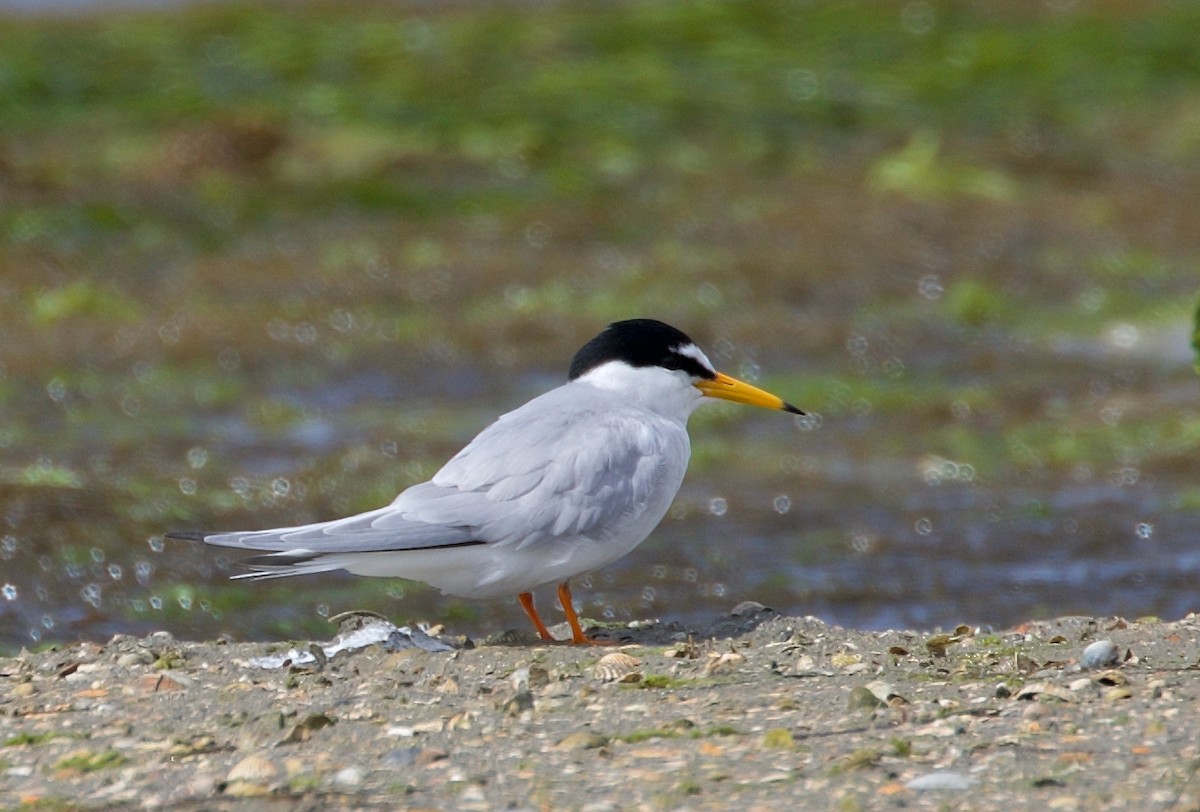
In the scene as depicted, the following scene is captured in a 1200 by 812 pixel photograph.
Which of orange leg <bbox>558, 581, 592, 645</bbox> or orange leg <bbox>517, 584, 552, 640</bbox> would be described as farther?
orange leg <bbox>517, 584, 552, 640</bbox>

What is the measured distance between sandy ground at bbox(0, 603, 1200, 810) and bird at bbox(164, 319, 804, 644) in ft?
0.77

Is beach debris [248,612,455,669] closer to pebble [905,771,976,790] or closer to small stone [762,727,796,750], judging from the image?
small stone [762,727,796,750]

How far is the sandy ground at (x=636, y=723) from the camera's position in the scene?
→ 378 cm

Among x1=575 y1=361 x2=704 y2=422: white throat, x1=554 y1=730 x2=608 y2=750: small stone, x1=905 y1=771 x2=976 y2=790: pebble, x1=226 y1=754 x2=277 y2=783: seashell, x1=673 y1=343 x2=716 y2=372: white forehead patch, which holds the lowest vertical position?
x1=905 y1=771 x2=976 y2=790: pebble

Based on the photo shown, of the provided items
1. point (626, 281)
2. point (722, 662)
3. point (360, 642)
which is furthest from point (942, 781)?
point (626, 281)

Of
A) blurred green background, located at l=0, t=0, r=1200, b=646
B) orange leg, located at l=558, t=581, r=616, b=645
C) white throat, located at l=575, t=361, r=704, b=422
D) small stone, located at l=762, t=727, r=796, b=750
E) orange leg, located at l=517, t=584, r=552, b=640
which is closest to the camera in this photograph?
small stone, located at l=762, t=727, r=796, b=750

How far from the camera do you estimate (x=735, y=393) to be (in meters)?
5.94

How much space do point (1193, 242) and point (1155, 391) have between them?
15.0 ft

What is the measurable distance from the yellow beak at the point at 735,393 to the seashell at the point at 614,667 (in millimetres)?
1282

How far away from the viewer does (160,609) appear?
7.02 metres

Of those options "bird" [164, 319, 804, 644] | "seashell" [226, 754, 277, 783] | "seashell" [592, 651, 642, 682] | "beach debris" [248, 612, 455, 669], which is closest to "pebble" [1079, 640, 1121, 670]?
"seashell" [592, 651, 642, 682]

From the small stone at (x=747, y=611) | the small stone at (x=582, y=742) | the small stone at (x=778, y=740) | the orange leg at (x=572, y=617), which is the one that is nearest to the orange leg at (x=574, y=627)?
the orange leg at (x=572, y=617)

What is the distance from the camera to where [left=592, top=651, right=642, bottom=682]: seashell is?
4668 mm

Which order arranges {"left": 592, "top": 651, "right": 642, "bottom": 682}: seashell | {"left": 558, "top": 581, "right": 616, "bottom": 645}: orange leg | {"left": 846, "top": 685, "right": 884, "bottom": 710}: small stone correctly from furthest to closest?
1. {"left": 558, "top": 581, "right": 616, "bottom": 645}: orange leg
2. {"left": 592, "top": 651, "right": 642, "bottom": 682}: seashell
3. {"left": 846, "top": 685, "right": 884, "bottom": 710}: small stone
